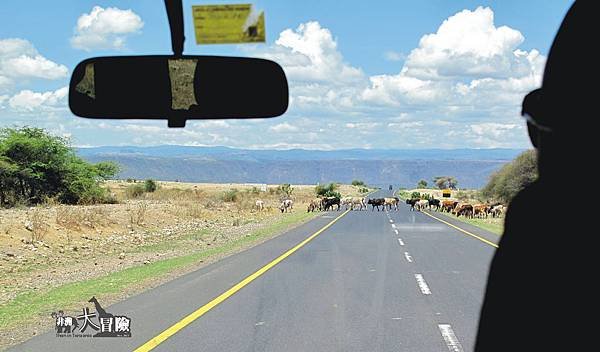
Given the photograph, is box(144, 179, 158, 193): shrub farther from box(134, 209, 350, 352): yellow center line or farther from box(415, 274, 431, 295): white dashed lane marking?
box(415, 274, 431, 295): white dashed lane marking

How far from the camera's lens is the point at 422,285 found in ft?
45.4

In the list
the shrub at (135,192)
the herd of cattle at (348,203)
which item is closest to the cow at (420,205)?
the herd of cattle at (348,203)

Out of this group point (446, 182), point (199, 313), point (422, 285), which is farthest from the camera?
point (446, 182)

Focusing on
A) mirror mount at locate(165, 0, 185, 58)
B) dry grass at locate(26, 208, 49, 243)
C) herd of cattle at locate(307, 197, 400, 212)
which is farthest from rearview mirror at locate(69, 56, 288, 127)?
herd of cattle at locate(307, 197, 400, 212)

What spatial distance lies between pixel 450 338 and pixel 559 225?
280 inches

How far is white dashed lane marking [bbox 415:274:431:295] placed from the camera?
1298cm

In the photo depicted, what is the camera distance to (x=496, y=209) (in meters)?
49.7

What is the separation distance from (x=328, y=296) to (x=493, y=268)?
9986 millimetres

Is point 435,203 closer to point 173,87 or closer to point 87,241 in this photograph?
point 87,241

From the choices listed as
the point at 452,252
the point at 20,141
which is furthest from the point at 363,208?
the point at 452,252

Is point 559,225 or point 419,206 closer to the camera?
point 559,225

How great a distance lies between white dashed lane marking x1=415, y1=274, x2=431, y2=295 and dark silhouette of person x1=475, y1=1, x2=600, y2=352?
10746 millimetres

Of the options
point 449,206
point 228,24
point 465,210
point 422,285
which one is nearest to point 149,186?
point 449,206

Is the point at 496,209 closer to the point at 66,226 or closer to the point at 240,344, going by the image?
the point at 66,226
